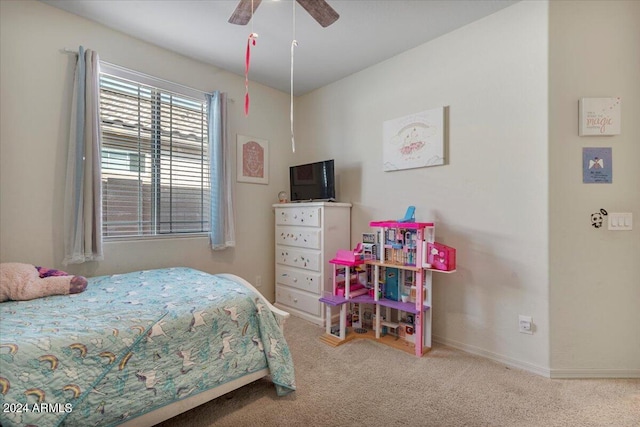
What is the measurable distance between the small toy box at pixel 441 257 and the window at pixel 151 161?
7.32ft

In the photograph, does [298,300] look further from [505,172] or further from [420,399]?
[505,172]

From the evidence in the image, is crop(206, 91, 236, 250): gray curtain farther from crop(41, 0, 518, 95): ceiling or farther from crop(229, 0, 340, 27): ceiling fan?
crop(229, 0, 340, 27): ceiling fan

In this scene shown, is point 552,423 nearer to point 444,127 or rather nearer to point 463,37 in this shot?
point 444,127

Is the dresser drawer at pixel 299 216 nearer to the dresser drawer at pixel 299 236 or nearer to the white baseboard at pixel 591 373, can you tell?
the dresser drawer at pixel 299 236

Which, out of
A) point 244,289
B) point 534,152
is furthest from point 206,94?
point 534,152

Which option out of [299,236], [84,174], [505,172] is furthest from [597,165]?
[84,174]

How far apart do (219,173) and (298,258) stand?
121 centimetres

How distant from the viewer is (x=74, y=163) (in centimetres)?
224

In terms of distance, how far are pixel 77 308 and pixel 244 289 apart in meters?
0.89

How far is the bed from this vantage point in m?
1.13

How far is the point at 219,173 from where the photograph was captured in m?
3.00

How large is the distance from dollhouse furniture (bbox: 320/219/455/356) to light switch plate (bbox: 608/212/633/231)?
101cm

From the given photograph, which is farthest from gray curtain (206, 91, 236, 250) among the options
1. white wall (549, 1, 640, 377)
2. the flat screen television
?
white wall (549, 1, 640, 377)

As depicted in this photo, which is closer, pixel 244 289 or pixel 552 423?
pixel 552 423
